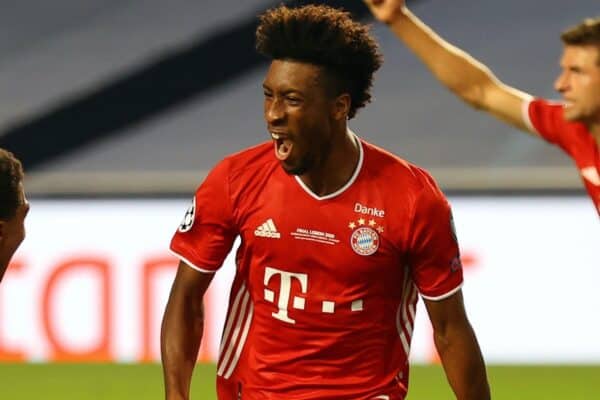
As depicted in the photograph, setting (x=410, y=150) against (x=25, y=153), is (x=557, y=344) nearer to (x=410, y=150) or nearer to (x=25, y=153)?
(x=410, y=150)

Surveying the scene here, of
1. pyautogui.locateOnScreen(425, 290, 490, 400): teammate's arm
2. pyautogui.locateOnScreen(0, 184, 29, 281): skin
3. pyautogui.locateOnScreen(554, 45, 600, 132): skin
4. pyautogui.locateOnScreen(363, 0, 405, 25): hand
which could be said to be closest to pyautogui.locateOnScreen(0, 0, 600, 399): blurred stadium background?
pyautogui.locateOnScreen(425, 290, 490, 400): teammate's arm

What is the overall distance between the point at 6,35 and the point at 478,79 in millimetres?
5660

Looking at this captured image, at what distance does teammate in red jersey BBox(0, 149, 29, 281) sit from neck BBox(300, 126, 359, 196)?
0.75m

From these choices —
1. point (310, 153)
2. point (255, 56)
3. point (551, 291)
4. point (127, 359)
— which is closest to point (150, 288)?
point (127, 359)

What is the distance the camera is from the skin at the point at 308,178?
11.6 ft

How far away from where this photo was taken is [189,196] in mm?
6672

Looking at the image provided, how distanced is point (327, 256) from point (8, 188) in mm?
834

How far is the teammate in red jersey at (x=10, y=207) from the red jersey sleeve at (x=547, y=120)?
115cm

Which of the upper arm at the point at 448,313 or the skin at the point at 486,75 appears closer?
the skin at the point at 486,75

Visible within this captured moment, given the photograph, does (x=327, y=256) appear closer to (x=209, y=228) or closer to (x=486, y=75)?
(x=209, y=228)

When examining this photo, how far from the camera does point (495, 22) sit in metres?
8.50

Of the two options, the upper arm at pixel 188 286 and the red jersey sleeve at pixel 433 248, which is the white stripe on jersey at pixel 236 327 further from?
the red jersey sleeve at pixel 433 248

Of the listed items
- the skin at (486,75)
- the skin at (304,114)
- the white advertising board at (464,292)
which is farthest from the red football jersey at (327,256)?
the white advertising board at (464,292)

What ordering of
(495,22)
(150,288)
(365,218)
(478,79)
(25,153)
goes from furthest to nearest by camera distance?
1. (495,22)
2. (25,153)
3. (150,288)
4. (365,218)
5. (478,79)
